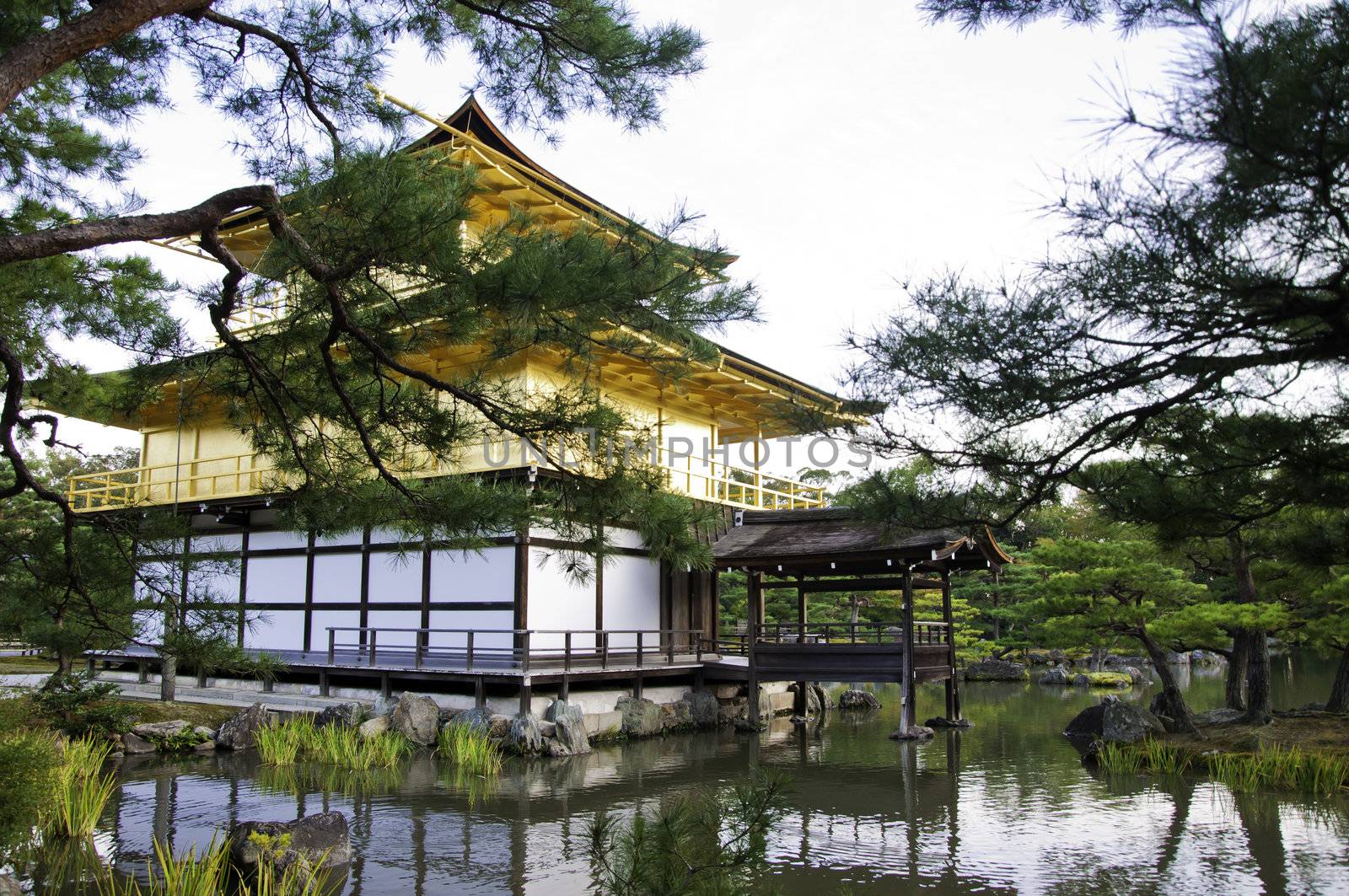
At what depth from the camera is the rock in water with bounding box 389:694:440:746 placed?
12.3 meters

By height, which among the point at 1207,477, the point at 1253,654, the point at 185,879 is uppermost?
the point at 1207,477

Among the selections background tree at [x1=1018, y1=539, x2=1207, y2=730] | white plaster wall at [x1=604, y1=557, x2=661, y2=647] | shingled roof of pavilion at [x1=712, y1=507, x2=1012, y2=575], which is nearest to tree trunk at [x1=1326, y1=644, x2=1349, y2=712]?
background tree at [x1=1018, y1=539, x2=1207, y2=730]

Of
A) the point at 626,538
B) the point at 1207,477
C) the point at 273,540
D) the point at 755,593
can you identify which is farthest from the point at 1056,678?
the point at 1207,477

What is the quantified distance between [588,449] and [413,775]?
681 centimetres

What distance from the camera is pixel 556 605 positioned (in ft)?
46.9

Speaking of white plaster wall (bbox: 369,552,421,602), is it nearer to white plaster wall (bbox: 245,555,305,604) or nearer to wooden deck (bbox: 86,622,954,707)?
wooden deck (bbox: 86,622,954,707)

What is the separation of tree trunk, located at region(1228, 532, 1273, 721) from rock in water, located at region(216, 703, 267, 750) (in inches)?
473

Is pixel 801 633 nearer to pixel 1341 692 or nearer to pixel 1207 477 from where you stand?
pixel 1341 692

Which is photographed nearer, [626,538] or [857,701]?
[626,538]

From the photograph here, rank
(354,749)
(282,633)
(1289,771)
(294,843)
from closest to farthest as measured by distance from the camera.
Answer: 1. (294,843)
2. (1289,771)
3. (354,749)
4. (282,633)

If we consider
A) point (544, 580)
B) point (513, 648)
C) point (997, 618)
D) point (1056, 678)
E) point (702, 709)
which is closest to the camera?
point (513, 648)

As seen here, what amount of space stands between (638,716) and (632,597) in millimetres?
2095

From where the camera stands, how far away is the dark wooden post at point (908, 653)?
13820 millimetres

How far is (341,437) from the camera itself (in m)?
6.00
